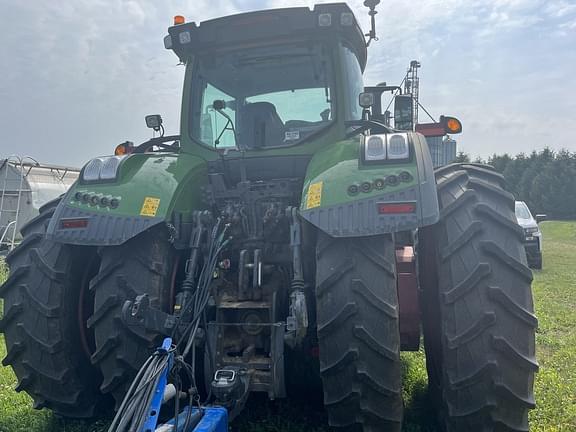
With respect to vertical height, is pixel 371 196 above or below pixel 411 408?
above

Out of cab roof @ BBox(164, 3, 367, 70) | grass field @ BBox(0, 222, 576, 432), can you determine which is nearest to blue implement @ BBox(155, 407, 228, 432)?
grass field @ BBox(0, 222, 576, 432)

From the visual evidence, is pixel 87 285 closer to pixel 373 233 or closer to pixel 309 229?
pixel 309 229

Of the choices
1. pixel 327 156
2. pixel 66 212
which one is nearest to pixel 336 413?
pixel 327 156

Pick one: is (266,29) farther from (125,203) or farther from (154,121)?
(125,203)

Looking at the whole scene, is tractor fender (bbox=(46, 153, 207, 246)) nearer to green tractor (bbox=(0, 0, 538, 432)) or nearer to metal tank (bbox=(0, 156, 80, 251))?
green tractor (bbox=(0, 0, 538, 432))

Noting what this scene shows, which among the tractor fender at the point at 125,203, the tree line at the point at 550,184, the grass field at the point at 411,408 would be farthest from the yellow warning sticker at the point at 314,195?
the tree line at the point at 550,184

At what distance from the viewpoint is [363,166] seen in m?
2.53

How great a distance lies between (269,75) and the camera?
3578mm

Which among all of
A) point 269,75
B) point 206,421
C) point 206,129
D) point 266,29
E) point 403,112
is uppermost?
point 266,29

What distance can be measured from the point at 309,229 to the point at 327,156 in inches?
18.0

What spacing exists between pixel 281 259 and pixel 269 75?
144 centimetres

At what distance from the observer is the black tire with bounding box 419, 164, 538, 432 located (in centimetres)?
231

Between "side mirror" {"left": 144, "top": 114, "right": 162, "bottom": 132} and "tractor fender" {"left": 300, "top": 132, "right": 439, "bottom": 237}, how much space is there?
193cm

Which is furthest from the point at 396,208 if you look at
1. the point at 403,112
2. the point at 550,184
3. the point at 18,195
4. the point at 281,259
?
the point at 550,184
